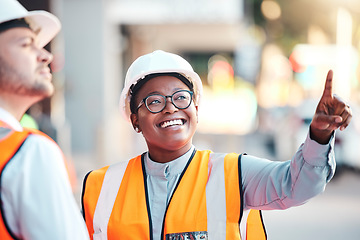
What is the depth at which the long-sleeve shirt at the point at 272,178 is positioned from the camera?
214cm

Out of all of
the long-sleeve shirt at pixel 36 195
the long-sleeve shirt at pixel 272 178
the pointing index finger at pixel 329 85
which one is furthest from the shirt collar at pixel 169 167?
the long-sleeve shirt at pixel 36 195

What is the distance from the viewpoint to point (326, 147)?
2.13 metres

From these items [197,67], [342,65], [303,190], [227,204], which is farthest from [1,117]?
[197,67]

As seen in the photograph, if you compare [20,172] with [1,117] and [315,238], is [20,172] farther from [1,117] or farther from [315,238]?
[315,238]

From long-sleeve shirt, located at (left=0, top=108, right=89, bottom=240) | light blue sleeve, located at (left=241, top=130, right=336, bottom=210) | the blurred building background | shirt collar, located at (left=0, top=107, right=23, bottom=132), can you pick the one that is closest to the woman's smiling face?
light blue sleeve, located at (left=241, top=130, right=336, bottom=210)

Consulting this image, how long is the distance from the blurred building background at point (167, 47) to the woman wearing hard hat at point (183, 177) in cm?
786

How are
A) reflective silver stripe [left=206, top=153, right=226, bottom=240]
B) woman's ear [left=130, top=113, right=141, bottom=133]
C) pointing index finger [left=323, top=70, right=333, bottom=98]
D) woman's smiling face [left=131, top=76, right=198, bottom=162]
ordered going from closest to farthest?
pointing index finger [left=323, top=70, right=333, bottom=98], reflective silver stripe [left=206, top=153, right=226, bottom=240], woman's smiling face [left=131, top=76, right=198, bottom=162], woman's ear [left=130, top=113, right=141, bottom=133]

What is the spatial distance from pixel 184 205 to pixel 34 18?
3.35 feet

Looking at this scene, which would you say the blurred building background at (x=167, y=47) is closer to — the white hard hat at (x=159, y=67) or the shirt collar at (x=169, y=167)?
the white hard hat at (x=159, y=67)

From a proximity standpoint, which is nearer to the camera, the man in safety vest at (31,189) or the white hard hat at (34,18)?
the man in safety vest at (31,189)

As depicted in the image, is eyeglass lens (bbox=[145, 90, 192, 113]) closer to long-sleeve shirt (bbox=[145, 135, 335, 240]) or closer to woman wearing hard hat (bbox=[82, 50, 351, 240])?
woman wearing hard hat (bbox=[82, 50, 351, 240])

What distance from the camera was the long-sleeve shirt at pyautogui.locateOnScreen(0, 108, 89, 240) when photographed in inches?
62.1

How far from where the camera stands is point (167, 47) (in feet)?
102

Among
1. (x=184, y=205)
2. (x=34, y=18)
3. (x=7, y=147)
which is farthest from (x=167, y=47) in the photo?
(x=7, y=147)
